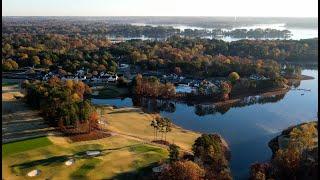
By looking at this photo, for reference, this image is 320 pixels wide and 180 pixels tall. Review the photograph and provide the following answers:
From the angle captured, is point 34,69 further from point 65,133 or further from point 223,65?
point 65,133

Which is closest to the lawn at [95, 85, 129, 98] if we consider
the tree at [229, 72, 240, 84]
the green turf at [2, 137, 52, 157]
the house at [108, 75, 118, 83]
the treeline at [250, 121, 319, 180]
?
the house at [108, 75, 118, 83]

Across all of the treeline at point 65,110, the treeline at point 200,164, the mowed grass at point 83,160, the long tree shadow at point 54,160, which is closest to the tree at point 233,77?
the treeline at point 65,110

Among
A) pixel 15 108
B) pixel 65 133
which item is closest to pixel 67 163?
pixel 65 133

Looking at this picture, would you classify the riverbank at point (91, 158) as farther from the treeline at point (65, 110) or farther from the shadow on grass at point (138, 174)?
the treeline at point (65, 110)

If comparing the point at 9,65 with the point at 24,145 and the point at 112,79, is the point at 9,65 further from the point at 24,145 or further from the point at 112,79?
the point at 24,145

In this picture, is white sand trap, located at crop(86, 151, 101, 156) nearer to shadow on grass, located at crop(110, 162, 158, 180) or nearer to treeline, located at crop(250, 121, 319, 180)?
shadow on grass, located at crop(110, 162, 158, 180)

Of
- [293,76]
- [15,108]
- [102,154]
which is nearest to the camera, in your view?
[102,154]
